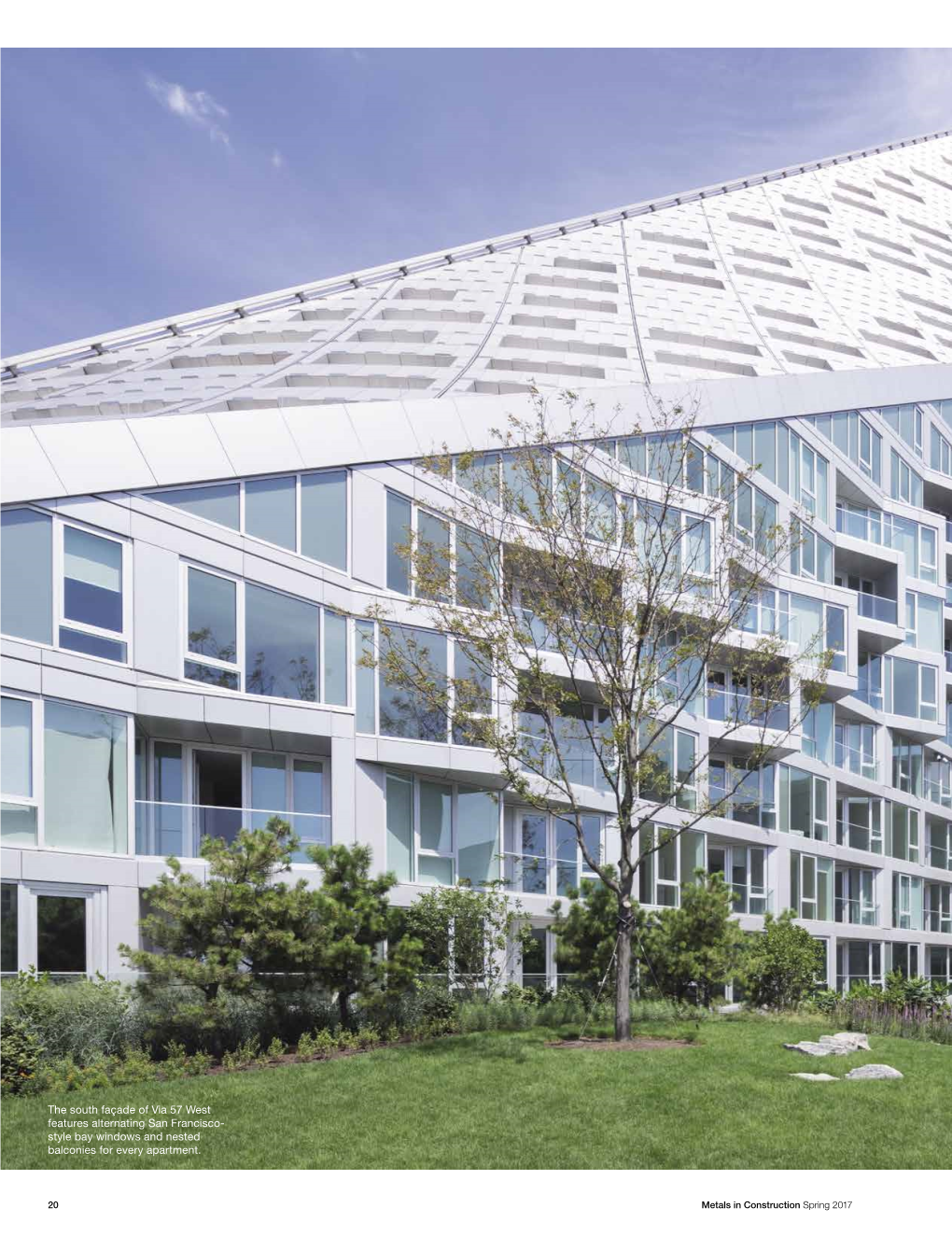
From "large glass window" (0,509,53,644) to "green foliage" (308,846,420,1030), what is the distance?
5170 mm

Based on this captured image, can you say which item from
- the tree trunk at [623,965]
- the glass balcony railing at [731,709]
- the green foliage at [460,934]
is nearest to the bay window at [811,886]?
the glass balcony railing at [731,709]

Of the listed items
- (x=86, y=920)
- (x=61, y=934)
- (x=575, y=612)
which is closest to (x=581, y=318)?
(x=575, y=612)

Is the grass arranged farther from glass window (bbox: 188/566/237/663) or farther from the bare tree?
glass window (bbox: 188/566/237/663)

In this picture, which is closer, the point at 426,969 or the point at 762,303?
the point at 426,969

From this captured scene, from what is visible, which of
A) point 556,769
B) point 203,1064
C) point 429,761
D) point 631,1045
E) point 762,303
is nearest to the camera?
point 203,1064

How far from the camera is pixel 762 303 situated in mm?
40031

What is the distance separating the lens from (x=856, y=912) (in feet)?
125

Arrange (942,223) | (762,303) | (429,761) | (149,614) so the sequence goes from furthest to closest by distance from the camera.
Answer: (942,223) → (762,303) → (429,761) → (149,614)

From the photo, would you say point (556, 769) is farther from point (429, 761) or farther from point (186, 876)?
point (186, 876)

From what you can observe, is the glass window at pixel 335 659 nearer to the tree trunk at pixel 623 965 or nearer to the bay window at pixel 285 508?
the bay window at pixel 285 508

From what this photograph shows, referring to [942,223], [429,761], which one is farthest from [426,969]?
[942,223]

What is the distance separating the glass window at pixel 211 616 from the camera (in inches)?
810

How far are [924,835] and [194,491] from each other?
30215 millimetres

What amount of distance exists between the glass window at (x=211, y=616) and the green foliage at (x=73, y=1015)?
5841 mm
